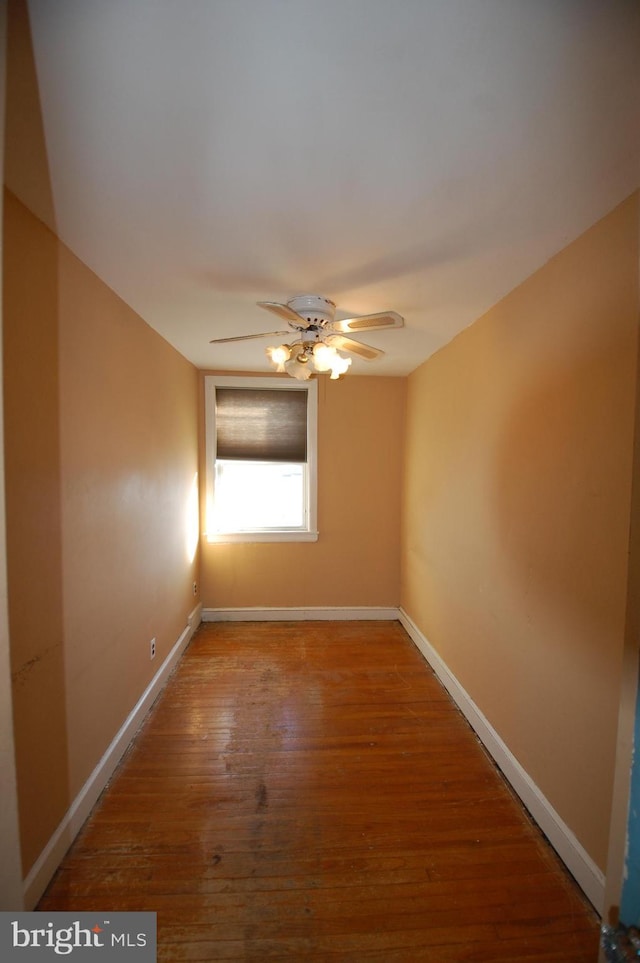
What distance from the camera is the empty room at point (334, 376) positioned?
30.7 inches

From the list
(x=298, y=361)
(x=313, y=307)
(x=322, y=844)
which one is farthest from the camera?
(x=298, y=361)

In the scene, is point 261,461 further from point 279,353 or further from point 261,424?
point 279,353

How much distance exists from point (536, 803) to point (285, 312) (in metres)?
2.45

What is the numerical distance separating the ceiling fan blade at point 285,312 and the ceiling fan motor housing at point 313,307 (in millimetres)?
40

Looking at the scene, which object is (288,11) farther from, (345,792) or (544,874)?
(544,874)

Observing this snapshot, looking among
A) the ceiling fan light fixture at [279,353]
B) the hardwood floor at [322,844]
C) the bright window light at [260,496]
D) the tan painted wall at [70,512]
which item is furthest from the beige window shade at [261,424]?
the hardwood floor at [322,844]

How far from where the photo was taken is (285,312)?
1602 millimetres

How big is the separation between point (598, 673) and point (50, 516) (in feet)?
7.01

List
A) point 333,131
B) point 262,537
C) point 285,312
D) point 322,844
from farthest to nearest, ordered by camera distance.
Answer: point 262,537, point 285,312, point 322,844, point 333,131

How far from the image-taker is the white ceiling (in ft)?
2.38

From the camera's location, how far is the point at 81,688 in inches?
59.7

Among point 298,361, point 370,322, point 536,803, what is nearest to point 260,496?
point 298,361

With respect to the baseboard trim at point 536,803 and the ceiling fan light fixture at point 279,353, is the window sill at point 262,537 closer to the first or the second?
the baseboard trim at point 536,803

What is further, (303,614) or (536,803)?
(303,614)
